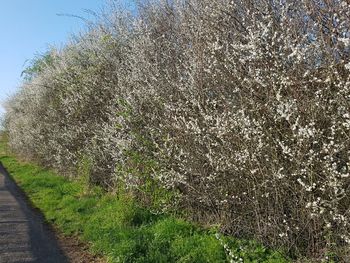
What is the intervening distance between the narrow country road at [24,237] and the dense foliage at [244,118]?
2082 millimetres

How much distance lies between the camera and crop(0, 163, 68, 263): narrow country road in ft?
23.8

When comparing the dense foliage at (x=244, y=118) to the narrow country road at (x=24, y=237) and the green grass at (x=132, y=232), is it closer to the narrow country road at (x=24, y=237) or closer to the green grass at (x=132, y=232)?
the green grass at (x=132, y=232)

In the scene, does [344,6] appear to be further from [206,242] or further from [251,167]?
[206,242]

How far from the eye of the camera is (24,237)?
8453mm

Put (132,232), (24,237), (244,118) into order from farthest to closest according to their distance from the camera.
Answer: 1. (24,237)
2. (132,232)
3. (244,118)

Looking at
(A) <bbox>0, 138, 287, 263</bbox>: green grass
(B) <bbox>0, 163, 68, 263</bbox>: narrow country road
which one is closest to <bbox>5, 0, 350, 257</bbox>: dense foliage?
(A) <bbox>0, 138, 287, 263</bbox>: green grass


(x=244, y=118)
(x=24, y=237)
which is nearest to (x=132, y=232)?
(x=24, y=237)

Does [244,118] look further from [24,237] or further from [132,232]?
[24,237]

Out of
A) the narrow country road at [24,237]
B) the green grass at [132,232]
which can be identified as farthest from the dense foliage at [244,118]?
the narrow country road at [24,237]

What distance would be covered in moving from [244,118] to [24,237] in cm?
495

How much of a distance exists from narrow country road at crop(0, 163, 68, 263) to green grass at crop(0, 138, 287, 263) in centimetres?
41

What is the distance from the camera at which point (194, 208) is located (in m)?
8.40

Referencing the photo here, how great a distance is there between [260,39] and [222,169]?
Result: 2007 millimetres

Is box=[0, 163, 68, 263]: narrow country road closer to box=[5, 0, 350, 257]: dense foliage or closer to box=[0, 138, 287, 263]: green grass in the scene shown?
box=[0, 138, 287, 263]: green grass
